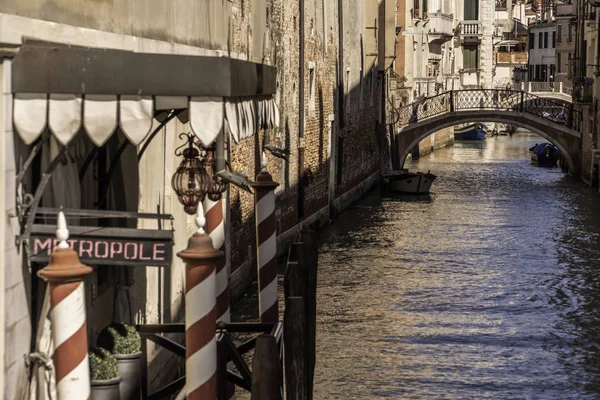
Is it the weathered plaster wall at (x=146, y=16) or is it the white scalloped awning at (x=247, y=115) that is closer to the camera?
the weathered plaster wall at (x=146, y=16)

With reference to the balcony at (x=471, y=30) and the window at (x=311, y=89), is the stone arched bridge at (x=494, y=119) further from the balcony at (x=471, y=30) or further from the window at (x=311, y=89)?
the balcony at (x=471, y=30)

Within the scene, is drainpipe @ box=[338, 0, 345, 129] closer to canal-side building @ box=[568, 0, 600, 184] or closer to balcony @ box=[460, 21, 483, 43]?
canal-side building @ box=[568, 0, 600, 184]

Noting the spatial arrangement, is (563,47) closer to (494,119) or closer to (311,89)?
(494,119)

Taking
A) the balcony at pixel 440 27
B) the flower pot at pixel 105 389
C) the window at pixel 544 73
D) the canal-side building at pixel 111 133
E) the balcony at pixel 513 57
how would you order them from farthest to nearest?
the balcony at pixel 513 57 → the window at pixel 544 73 → the balcony at pixel 440 27 → the flower pot at pixel 105 389 → the canal-side building at pixel 111 133

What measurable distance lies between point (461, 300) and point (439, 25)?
31.4 m

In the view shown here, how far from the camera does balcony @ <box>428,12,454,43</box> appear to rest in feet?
148

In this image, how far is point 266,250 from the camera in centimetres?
979

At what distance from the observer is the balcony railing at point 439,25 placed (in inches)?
1778

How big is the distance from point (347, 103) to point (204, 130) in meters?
20.2

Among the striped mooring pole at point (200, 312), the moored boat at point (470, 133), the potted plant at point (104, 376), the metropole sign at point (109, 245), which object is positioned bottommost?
the moored boat at point (470, 133)

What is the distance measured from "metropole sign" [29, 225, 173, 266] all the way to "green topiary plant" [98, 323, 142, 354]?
4.84 ft

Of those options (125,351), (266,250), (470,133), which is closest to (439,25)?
(470,133)

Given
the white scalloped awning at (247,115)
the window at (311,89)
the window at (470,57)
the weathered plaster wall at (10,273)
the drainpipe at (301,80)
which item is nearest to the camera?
the weathered plaster wall at (10,273)

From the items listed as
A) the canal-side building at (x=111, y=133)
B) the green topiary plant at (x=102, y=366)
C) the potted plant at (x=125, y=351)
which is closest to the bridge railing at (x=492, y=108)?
the canal-side building at (x=111, y=133)
